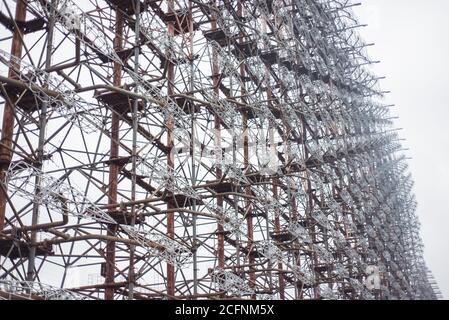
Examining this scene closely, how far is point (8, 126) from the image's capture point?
17.0 m

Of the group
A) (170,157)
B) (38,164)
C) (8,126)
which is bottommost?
(38,164)

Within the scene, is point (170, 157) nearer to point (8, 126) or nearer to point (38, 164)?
point (8, 126)

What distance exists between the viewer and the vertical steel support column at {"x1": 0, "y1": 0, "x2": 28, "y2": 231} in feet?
52.9

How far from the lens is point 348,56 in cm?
5006

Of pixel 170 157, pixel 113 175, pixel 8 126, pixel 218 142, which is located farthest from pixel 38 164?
pixel 218 142

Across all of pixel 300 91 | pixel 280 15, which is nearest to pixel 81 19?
pixel 280 15

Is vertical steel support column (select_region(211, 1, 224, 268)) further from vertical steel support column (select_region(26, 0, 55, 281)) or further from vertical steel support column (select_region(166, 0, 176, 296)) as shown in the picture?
vertical steel support column (select_region(26, 0, 55, 281))

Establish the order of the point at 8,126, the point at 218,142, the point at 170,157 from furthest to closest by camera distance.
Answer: the point at 218,142
the point at 170,157
the point at 8,126

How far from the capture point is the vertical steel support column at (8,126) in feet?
52.9

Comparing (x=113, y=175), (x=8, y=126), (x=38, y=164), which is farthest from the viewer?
(x=113, y=175)

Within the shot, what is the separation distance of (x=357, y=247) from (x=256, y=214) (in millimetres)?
14685

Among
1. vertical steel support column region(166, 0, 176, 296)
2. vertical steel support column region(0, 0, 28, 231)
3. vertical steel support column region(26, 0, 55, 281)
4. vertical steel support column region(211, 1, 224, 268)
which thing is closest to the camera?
vertical steel support column region(26, 0, 55, 281)

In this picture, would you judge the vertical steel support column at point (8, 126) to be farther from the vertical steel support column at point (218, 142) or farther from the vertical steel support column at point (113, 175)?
the vertical steel support column at point (218, 142)

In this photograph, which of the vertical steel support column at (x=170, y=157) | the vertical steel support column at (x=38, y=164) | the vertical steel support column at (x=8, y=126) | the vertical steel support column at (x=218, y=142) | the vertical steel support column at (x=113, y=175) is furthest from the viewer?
the vertical steel support column at (x=218, y=142)
